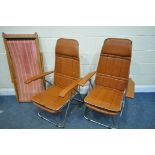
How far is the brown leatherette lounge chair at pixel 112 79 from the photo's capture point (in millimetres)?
2045

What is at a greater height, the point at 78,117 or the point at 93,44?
the point at 93,44

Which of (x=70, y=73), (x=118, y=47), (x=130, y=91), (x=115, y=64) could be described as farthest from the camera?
(x=70, y=73)

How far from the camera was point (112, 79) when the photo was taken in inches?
92.6

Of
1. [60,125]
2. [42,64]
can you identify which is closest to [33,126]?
[60,125]

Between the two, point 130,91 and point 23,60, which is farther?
point 23,60

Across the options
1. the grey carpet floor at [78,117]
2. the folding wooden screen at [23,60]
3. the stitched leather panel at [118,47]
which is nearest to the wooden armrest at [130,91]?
the stitched leather panel at [118,47]

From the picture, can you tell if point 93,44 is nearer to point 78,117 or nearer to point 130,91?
point 130,91

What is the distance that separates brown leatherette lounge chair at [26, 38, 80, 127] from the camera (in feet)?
6.97

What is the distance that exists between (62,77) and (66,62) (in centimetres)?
26

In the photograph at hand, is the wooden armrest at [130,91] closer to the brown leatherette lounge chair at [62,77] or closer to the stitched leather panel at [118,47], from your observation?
the stitched leather panel at [118,47]

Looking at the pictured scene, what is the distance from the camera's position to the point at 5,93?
303 centimetres

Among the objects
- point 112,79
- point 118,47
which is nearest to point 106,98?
point 112,79
